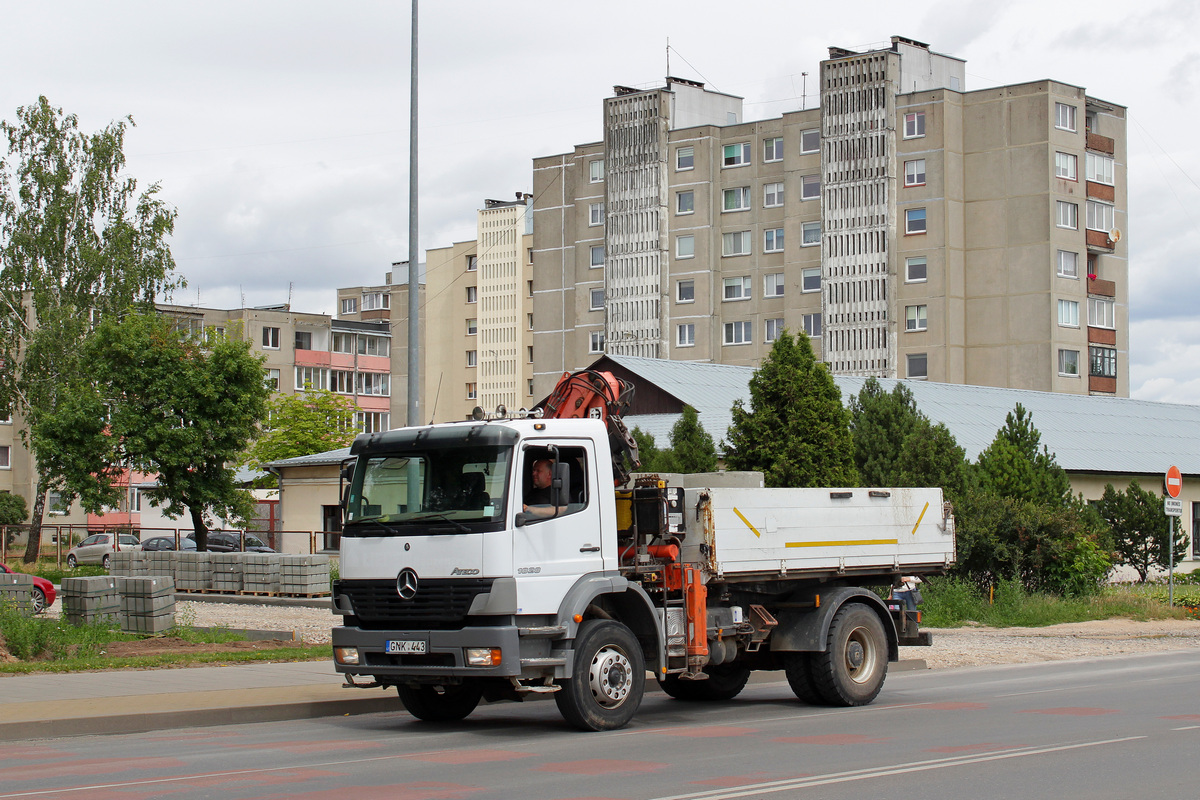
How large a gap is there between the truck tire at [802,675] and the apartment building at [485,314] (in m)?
81.8

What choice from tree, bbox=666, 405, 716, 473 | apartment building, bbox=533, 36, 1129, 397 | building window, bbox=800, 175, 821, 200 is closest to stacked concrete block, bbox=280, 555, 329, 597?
tree, bbox=666, 405, 716, 473

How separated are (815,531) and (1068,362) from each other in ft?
216

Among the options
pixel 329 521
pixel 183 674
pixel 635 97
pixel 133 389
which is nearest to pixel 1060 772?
pixel 183 674

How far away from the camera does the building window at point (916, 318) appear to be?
7731 cm

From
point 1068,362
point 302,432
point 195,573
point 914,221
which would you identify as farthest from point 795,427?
point 914,221

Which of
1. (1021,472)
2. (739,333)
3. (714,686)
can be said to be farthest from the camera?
(739,333)

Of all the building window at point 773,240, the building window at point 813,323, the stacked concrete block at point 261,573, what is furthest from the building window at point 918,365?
the stacked concrete block at point 261,573

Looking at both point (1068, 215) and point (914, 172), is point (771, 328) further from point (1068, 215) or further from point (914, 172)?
point (1068, 215)

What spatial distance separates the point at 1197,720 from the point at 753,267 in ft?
234

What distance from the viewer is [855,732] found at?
1236 centimetres

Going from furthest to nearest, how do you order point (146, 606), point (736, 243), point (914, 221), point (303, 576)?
point (736, 243) < point (914, 221) < point (303, 576) < point (146, 606)

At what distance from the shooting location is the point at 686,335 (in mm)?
85188

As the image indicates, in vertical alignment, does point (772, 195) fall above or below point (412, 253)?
above

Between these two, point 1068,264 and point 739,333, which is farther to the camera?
→ point 739,333
